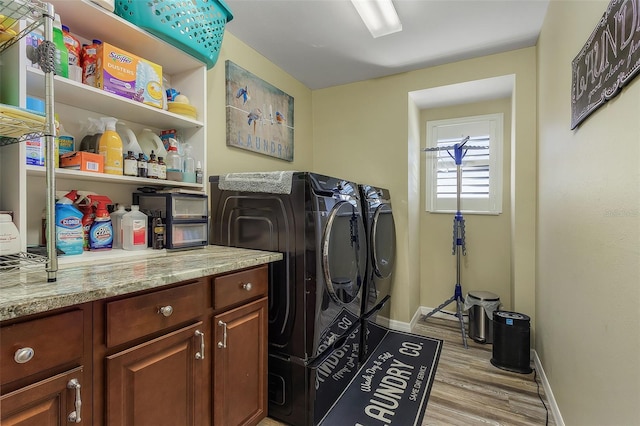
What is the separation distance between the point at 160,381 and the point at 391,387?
59.7 inches

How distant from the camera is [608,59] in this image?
3.50 feet

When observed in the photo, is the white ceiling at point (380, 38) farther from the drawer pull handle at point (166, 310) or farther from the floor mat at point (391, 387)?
the floor mat at point (391, 387)

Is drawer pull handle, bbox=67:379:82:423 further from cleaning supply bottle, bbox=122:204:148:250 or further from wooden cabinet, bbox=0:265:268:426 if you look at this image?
cleaning supply bottle, bbox=122:204:148:250

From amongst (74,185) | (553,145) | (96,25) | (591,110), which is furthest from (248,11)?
(553,145)

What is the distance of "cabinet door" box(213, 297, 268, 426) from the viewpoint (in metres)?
1.25

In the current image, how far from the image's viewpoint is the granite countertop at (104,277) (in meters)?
0.73

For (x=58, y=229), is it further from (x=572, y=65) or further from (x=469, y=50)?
(x=469, y=50)

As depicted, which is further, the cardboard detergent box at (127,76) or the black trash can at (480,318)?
the black trash can at (480,318)

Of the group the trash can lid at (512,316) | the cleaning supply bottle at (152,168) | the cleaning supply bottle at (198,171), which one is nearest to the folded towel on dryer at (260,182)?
the cleaning supply bottle at (198,171)

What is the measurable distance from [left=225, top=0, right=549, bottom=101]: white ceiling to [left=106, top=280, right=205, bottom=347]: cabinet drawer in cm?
183

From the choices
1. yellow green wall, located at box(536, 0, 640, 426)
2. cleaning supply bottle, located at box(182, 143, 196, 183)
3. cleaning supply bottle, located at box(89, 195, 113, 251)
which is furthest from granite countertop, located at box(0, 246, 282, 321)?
yellow green wall, located at box(536, 0, 640, 426)

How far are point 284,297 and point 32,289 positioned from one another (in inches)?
40.4

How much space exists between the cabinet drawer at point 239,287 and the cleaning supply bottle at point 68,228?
1.97 feet

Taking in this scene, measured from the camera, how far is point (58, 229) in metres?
1.20
